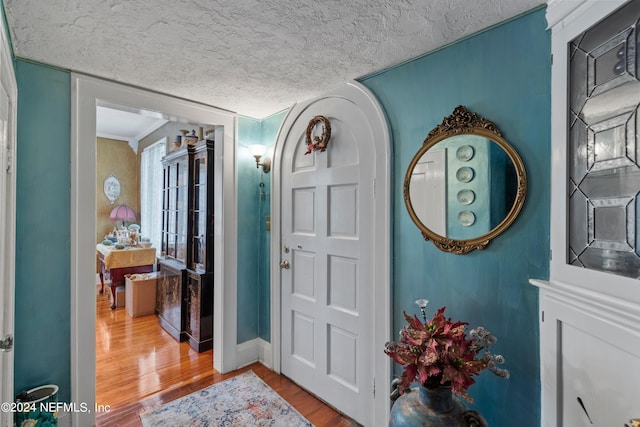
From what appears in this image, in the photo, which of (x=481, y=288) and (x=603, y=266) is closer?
(x=603, y=266)

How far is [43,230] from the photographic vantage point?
6.05ft

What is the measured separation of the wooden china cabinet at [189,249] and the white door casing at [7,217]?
1.46 metres

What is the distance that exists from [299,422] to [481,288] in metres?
1.46

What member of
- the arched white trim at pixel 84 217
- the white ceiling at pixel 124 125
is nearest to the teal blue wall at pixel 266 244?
the arched white trim at pixel 84 217

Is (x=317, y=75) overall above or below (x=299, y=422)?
above

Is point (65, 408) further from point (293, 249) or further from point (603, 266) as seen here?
point (603, 266)

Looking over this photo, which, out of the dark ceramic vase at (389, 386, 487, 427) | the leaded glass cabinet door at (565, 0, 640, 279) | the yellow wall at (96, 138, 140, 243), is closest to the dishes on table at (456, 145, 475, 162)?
the leaded glass cabinet door at (565, 0, 640, 279)

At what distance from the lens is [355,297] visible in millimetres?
2057

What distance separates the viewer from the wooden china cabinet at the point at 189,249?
296cm

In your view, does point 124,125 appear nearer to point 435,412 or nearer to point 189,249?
point 189,249

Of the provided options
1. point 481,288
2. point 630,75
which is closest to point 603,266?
point 481,288

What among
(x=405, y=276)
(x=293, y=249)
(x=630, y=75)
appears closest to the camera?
(x=630, y=75)

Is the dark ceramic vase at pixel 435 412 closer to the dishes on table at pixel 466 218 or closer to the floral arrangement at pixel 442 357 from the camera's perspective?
the floral arrangement at pixel 442 357

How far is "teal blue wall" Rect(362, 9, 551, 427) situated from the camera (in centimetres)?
131
